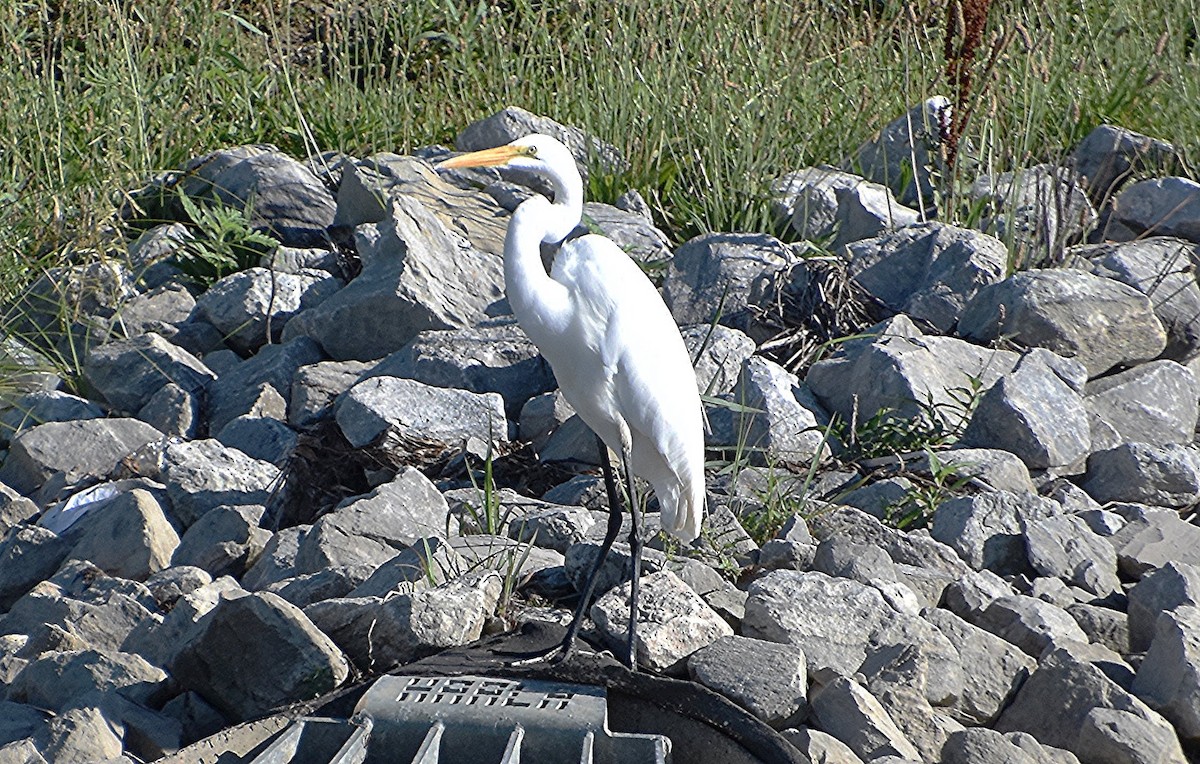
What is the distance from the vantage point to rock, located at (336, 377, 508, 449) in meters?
3.74

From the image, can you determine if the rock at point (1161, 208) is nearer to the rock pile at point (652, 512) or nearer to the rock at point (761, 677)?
the rock pile at point (652, 512)

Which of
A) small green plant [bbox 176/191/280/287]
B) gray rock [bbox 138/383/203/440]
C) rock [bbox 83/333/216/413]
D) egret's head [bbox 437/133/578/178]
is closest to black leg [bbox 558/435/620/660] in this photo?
egret's head [bbox 437/133/578/178]

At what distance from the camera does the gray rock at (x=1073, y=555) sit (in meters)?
3.04

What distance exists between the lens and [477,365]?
411 centimetres

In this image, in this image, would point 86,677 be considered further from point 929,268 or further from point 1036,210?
point 1036,210

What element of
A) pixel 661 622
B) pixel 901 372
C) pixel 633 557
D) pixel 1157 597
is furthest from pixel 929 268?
pixel 661 622

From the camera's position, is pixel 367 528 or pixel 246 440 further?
pixel 246 440

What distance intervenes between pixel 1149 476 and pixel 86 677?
8.54ft

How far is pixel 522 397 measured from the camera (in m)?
4.12

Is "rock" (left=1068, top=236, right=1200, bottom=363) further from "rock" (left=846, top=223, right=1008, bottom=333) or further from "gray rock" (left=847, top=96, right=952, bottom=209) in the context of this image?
"gray rock" (left=847, top=96, right=952, bottom=209)

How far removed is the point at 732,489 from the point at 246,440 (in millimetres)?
1531

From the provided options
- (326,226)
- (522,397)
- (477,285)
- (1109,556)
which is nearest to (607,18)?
(326,226)

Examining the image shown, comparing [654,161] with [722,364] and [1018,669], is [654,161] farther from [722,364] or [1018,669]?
[1018,669]

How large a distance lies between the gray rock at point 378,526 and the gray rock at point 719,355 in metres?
0.90
